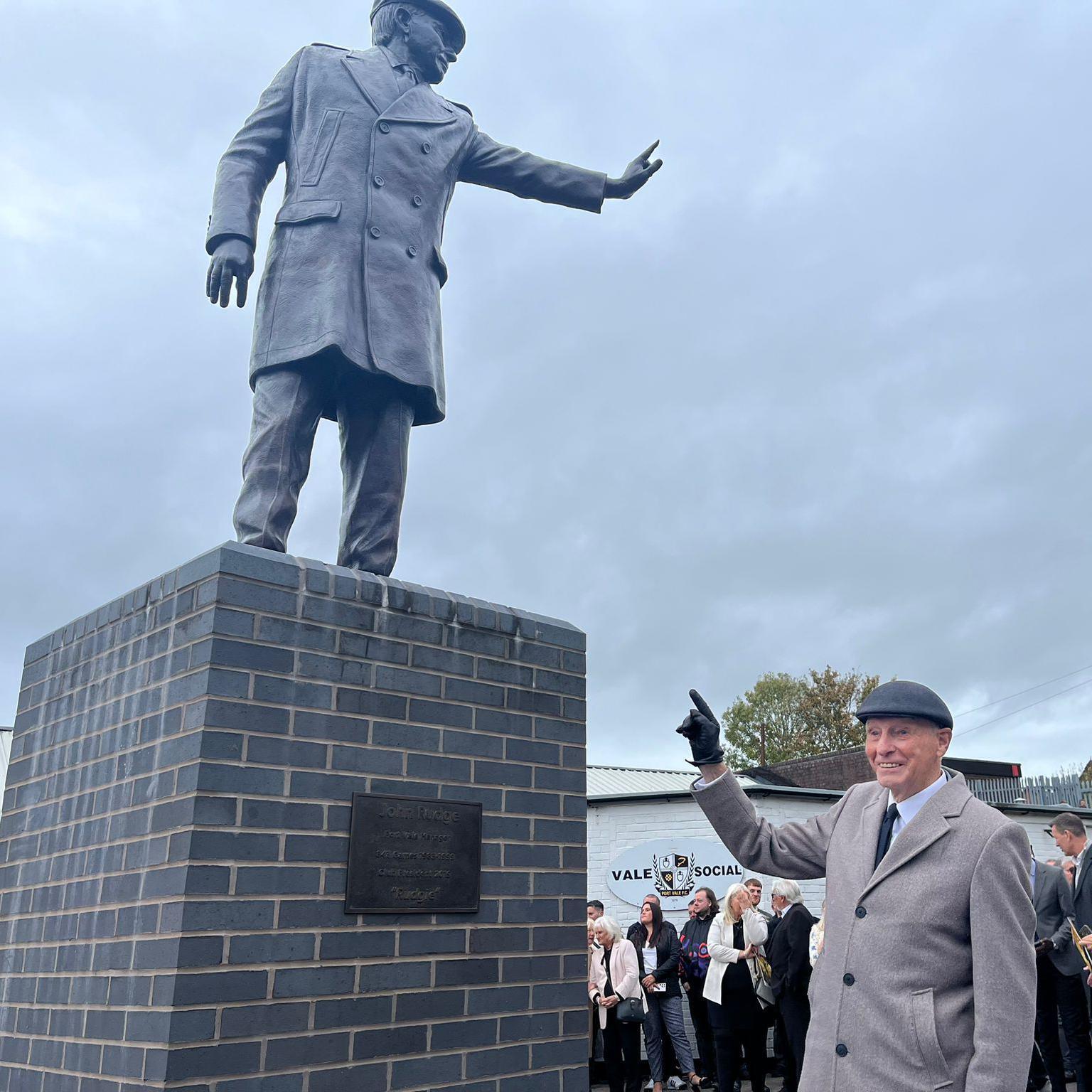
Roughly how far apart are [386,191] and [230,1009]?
357 centimetres

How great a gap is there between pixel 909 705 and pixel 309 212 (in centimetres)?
363

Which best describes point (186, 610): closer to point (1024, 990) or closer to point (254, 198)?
point (254, 198)

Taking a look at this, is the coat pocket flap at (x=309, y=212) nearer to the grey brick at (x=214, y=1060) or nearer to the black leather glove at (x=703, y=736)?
the black leather glove at (x=703, y=736)

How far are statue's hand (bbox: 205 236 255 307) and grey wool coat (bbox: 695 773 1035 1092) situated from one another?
145 inches

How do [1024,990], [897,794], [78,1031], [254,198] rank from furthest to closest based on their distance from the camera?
1. [254,198]
2. [78,1031]
3. [897,794]
4. [1024,990]

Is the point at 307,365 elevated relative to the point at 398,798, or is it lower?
elevated

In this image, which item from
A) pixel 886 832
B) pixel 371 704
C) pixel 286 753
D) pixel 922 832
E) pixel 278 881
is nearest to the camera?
pixel 922 832

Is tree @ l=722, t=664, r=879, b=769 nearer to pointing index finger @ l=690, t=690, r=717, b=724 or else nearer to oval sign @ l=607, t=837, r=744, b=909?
oval sign @ l=607, t=837, r=744, b=909

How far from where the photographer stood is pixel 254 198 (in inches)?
203


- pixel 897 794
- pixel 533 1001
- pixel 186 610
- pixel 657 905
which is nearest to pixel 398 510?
pixel 186 610

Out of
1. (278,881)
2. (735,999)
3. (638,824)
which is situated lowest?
(735,999)

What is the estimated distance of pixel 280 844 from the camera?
3887mm

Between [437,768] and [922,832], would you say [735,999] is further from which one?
[922,832]

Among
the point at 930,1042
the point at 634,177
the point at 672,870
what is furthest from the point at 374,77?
the point at 672,870
